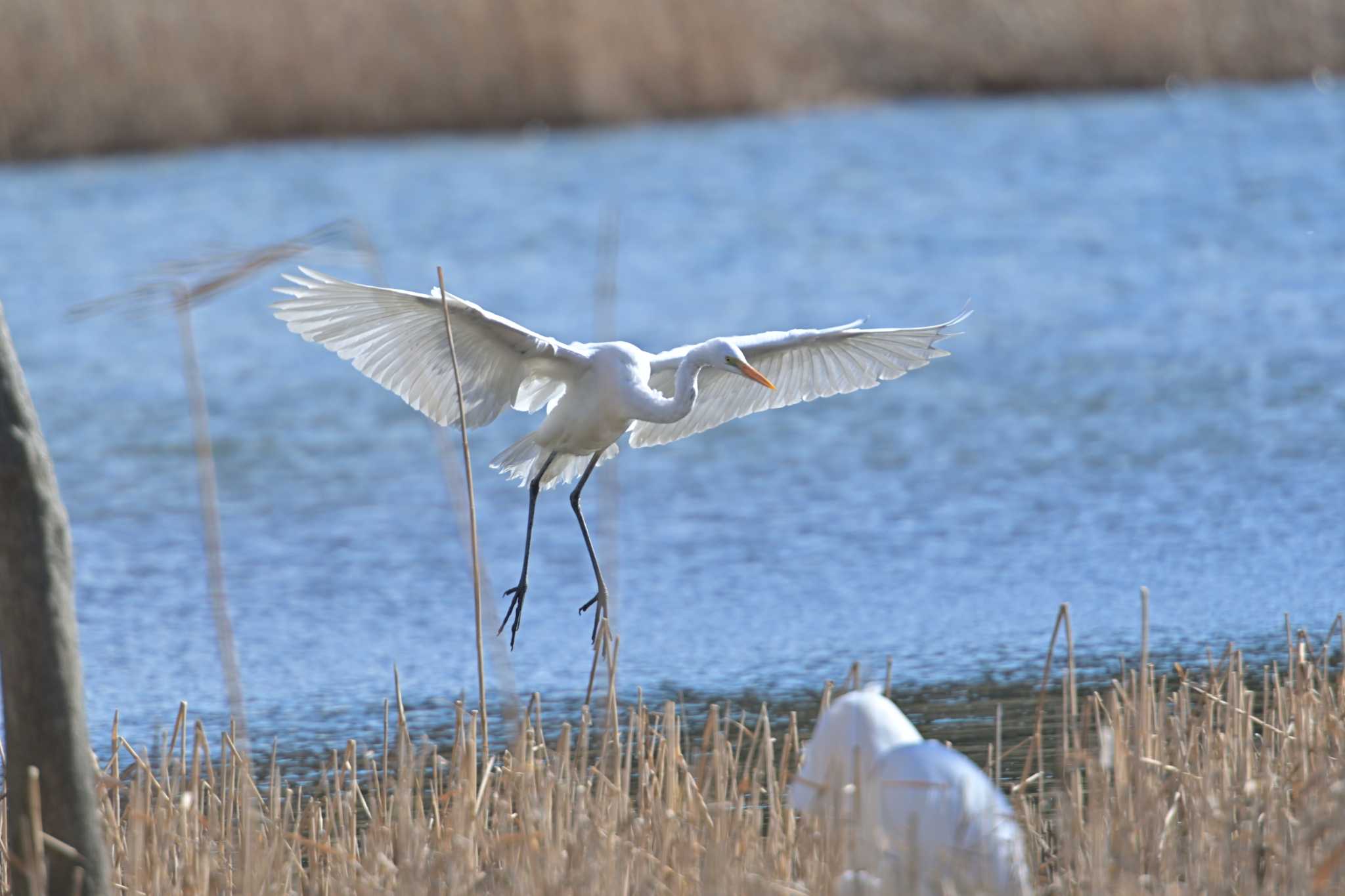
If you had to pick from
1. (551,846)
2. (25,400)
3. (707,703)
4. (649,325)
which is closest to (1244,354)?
(649,325)

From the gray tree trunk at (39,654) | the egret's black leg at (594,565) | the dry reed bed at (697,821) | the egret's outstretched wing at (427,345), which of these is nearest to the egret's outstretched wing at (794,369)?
the egret's black leg at (594,565)

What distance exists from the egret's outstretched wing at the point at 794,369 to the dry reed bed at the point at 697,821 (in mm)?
885

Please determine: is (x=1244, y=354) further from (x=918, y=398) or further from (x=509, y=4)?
(x=509, y=4)

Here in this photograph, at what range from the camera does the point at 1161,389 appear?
8.20 meters

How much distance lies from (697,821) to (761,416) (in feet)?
18.2

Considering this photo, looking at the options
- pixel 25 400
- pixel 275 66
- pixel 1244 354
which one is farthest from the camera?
pixel 275 66

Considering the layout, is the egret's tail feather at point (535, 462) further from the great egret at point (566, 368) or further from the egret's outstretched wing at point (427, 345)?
the egret's outstretched wing at point (427, 345)

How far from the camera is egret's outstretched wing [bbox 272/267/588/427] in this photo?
3523 mm

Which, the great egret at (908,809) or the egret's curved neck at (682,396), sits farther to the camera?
the egret's curved neck at (682,396)

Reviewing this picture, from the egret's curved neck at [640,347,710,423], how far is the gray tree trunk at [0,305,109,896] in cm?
145

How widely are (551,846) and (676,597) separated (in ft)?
9.66

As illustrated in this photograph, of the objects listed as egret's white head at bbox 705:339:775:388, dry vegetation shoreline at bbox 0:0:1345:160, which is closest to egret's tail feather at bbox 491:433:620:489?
egret's white head at bbox 705:339:775:388

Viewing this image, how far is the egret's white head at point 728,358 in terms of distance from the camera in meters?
3.66

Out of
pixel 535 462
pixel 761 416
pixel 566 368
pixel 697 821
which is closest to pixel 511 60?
pixel 761 416
